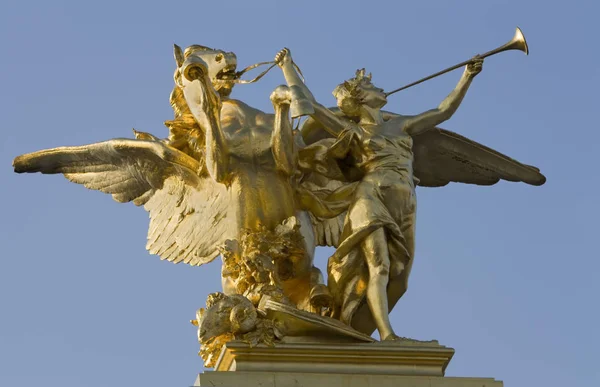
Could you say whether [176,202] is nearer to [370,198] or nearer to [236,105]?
[236,105]

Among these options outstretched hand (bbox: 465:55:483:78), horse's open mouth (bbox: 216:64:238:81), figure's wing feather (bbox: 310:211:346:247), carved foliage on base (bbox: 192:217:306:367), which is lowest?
carved foliage on base (bbox: 192:217:306:367)

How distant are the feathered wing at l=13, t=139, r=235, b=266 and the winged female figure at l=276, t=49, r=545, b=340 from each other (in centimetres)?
121

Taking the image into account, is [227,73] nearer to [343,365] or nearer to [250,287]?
[250,287]

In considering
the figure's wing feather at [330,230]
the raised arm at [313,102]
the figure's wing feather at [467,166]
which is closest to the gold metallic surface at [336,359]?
the raised arm at [313,102]

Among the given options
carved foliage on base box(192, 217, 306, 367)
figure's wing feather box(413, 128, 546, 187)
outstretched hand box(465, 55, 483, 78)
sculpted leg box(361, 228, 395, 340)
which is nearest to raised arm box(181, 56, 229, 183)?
carved foliage on base box(192, 217, 306, 367)

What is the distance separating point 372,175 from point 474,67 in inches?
61.8

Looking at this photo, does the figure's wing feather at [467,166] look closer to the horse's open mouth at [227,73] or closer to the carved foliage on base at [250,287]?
the carved foliage on base at [250,287]

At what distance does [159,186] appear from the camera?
73.5 feet

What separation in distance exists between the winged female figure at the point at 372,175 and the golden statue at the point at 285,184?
1cm

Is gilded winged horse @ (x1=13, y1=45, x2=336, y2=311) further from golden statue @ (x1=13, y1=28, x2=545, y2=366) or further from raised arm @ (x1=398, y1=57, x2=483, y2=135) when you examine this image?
raised arm @ (x1=398, y1=57, x2=483, y2=135)

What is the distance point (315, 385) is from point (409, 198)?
7.70ft

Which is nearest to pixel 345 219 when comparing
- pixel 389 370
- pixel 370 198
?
pixel 370 198

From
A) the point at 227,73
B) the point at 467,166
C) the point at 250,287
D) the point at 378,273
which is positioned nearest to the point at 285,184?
the point at 250,287

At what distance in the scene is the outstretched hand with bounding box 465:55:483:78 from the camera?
21.3 metres
